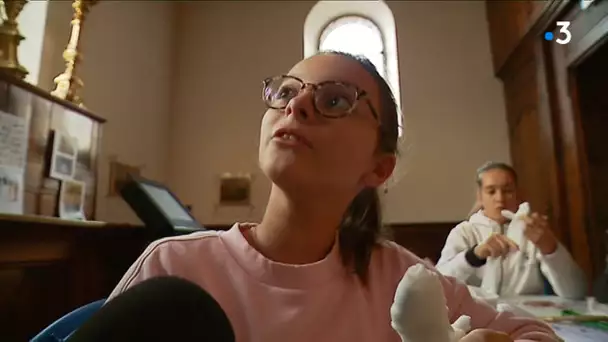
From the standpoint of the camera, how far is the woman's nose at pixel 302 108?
1.87 feet

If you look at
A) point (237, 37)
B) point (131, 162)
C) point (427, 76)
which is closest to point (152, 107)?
point (131, 162)

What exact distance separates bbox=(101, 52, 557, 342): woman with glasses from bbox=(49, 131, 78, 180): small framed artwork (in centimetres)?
128

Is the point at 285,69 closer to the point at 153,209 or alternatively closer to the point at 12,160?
the point at 153,209

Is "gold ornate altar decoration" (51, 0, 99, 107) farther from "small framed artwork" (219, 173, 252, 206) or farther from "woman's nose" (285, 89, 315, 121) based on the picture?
"woman's nose" (285, 89, 315, 121)

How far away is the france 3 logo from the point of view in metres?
1.94

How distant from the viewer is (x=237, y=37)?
3.22 m

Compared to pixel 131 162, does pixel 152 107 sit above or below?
above

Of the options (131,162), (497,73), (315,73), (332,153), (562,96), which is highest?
(497,73)

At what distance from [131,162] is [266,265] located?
7.62ft

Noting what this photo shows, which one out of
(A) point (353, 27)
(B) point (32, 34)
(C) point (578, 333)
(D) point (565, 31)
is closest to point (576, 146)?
(D) point (565, 31)

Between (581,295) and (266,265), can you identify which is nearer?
(266,265)

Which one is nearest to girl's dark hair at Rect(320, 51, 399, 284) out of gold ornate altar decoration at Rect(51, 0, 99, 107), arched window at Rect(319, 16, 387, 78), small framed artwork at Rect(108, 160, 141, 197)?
gold ornate altar decoration at Rect(51, 0, 99, 107)

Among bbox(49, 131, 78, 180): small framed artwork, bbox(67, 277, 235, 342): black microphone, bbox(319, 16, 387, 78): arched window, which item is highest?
bbox(319, 16, 387, 78): arched window

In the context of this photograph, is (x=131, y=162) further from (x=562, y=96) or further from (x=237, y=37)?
(x=562, y=96)
